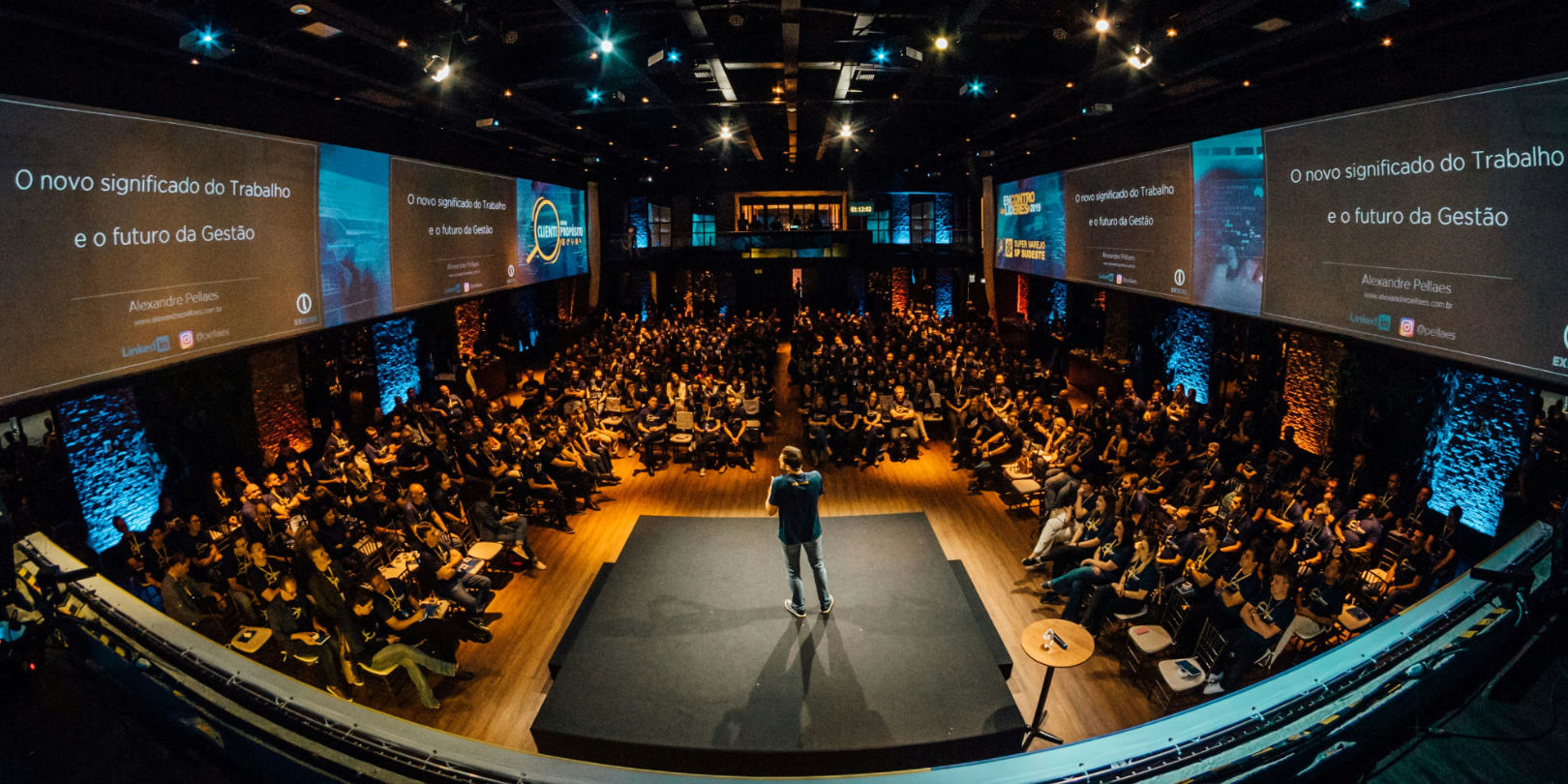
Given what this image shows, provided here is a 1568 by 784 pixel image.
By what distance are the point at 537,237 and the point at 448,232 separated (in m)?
3.38

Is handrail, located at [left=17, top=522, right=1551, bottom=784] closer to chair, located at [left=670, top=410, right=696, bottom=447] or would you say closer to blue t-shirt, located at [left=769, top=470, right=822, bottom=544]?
blue t-shirt, located at [left=769, top=470, right=822, bottom=544]

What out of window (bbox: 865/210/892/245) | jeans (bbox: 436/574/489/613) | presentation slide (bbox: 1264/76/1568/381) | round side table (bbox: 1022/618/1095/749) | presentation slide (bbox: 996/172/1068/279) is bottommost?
jeans (bbox: 436/574/489/613)

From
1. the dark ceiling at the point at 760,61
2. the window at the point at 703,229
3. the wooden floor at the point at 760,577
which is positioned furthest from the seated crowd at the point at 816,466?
the window at the point at 703,229

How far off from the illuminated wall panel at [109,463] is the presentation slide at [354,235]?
2.27 metres

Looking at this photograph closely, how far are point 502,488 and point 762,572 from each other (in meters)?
3.73

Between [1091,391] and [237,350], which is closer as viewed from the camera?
[237,350]

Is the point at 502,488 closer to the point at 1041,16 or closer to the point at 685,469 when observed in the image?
the point at 685,469

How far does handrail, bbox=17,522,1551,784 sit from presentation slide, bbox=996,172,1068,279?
Answer: 9465mm

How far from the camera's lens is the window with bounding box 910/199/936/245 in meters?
20.5

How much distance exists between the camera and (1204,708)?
255cm

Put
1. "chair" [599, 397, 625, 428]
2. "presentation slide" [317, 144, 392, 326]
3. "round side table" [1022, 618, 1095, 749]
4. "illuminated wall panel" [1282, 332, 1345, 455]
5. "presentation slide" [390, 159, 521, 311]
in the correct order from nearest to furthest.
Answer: "round side table" [1022, 618, 1095, 749] < "presentation slide" [317, 144, 392, 326] < "illuminated wall panel" [1282, 332, 1345, 455] < "presentation slide" [390, 159, 521, 311] < "chair" [599, 397, 625, 428]

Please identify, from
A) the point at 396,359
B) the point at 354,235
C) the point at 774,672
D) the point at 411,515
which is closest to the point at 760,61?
the point at 354,235

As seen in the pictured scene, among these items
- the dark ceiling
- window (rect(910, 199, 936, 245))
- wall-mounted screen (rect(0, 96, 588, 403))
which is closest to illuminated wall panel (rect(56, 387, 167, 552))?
wall-mounted screen (rect(0, 96, 588, 403))

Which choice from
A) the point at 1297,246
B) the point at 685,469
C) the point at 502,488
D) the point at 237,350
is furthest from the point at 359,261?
the point at 1297,246
